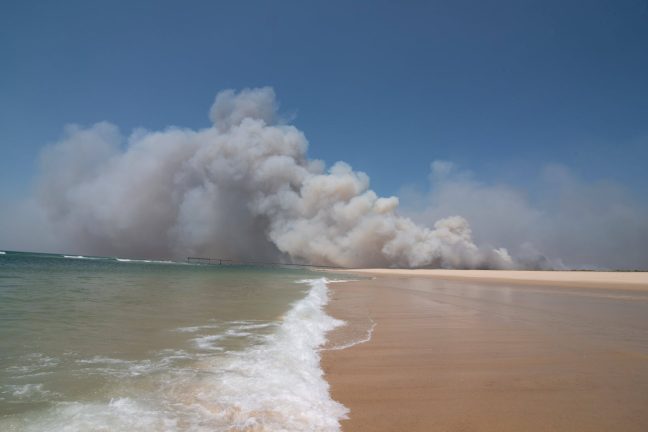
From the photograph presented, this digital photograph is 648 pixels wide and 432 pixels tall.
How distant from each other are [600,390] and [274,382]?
3693 millimetres

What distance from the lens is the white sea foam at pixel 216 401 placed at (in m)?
3.24

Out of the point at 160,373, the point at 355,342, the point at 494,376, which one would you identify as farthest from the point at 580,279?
the point at 160,373

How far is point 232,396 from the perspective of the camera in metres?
3.92

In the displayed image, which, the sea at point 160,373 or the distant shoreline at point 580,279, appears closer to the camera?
the sea at point 160,373

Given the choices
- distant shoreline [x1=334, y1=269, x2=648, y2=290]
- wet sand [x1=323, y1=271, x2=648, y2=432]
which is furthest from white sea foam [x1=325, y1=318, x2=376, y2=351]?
distant shoreline [x1=334, y1=269, x2=648, y2=290]

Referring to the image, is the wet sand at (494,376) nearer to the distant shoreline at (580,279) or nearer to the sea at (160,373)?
the sea at (160,373)

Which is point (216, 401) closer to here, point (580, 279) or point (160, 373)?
point (160, 373)

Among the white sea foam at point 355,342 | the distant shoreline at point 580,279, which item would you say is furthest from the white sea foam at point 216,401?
the distant shoreline at point 580,279

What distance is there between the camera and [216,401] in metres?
3.78

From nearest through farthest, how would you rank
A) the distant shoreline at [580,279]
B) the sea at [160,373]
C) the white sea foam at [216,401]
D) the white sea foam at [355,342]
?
the white sea foam at [216,401] → the sea at [160,373] → the white sea foam at [355,342] → the distant shoreline at [580,279]

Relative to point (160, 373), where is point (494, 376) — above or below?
above

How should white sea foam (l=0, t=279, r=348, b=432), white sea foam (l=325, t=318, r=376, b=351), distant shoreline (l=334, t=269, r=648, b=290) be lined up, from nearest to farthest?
white sea foam (l=0, t=279, r=348, b=432) < white sea foam (l=325, t=318, r=376, b=351) < distant shoreline (l=334, t=269, r=648, b=290)

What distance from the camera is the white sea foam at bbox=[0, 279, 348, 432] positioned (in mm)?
3236

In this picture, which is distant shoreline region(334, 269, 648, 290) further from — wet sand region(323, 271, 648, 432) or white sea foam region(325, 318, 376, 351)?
white sea foam region(325, 318, 376, 351)
